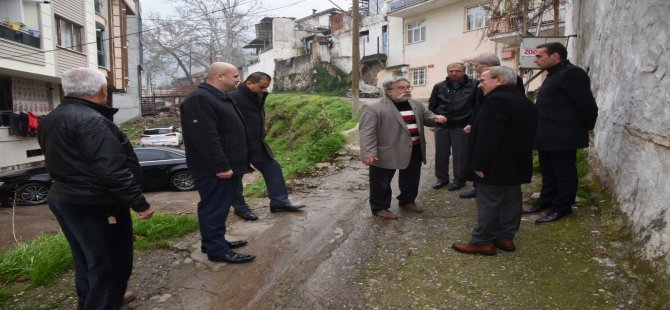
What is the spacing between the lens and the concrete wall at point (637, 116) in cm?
311

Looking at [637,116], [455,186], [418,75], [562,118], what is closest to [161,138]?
[418,75]

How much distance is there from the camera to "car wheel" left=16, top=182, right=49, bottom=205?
1022cm

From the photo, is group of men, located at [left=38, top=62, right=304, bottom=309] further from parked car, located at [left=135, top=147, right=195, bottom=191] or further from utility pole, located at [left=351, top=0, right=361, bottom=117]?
utility pole, located at [left=351, top=0, right=361, bottom=117]

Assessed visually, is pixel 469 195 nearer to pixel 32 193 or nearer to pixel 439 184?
pixel 439 184

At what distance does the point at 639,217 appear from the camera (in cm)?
348

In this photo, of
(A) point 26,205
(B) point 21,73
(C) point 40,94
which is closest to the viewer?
(A) point 26,205

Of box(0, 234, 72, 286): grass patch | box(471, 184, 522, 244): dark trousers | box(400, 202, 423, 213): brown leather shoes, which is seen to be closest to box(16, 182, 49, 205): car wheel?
box(0, 234, 72, 286): grass patch

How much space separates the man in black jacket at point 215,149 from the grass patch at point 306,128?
4788 mm

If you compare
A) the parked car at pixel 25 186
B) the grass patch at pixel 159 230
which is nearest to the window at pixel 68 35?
the parked car at pixel 25 186

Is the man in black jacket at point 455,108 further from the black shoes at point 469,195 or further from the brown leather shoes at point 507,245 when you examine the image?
the brown leather shoes at point 507,245

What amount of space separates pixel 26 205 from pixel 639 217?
11924mm

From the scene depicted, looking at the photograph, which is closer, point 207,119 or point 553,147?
point 207,119

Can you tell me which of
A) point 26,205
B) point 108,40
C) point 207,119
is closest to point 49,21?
point 108,40

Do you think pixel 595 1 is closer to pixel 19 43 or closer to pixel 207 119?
pixel 207 119
